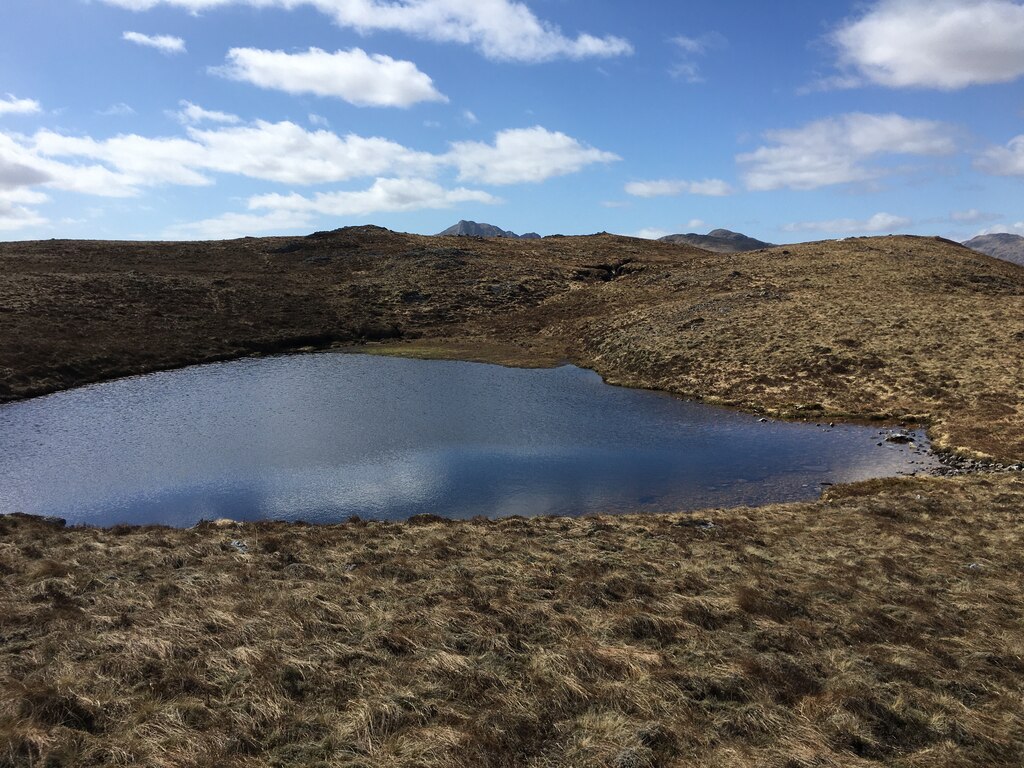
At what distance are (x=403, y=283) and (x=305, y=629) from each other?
297ft

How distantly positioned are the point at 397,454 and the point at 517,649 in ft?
72.8

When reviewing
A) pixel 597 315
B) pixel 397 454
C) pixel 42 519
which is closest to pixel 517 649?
pixel 397 454

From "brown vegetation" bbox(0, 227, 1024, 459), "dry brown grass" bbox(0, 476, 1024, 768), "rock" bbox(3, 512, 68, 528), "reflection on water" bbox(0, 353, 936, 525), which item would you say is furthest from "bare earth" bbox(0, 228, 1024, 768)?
"brown vegetation" bbox(0, 227, 1024, 459)

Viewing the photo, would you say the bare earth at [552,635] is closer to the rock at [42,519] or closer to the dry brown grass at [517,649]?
the dry brown grass at [517,649]

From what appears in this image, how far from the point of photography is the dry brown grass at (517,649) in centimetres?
856

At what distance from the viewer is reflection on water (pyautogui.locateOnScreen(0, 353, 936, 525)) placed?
87.0 feet

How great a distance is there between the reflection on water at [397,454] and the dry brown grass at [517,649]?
5917 millimetres

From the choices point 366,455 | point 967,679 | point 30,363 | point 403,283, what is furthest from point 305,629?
point 403,283

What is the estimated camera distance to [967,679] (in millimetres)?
10961

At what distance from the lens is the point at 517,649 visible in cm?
1176

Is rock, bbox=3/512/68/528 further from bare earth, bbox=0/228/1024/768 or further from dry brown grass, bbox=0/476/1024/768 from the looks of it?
dry brown grass, bbox=0/476/1024/768

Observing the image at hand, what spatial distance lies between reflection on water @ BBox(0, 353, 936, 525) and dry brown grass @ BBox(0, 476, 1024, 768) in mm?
5917

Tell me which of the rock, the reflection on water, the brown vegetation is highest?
the brown vegetation

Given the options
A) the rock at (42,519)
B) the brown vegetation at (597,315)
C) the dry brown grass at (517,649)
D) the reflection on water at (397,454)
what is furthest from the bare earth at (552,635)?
the brown vegetation at (597,315)
